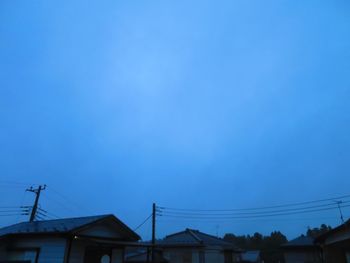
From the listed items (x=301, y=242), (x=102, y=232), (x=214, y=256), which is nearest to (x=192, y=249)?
(x=214, y=256)

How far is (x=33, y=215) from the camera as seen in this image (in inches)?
1249

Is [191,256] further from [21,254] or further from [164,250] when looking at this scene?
[21,254]

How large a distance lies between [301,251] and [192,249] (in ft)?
46.8

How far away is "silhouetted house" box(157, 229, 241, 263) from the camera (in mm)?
33344

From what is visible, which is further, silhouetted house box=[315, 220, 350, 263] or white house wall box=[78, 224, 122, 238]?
silhouetted house box=[315, 220, 350, 263]

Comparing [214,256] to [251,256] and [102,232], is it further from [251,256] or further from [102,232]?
[251,256]

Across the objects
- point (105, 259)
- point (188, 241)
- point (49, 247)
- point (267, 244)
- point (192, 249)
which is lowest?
point (105, 259)

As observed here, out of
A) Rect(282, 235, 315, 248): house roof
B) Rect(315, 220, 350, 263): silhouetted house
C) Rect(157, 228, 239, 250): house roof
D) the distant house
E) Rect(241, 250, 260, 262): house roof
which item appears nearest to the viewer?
the distant house

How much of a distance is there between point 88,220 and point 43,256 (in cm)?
308

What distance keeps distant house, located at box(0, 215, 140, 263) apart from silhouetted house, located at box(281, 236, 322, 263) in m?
25.1

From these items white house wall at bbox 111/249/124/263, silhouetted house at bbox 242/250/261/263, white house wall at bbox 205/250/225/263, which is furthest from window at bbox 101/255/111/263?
silhouetted house at bbox 242/250/261/263

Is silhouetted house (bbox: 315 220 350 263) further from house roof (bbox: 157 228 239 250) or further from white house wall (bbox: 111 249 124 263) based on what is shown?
white house wall (bbox: 111 249 124 263)

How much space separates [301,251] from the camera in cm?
3772

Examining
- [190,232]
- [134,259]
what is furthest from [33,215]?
[190,232]
